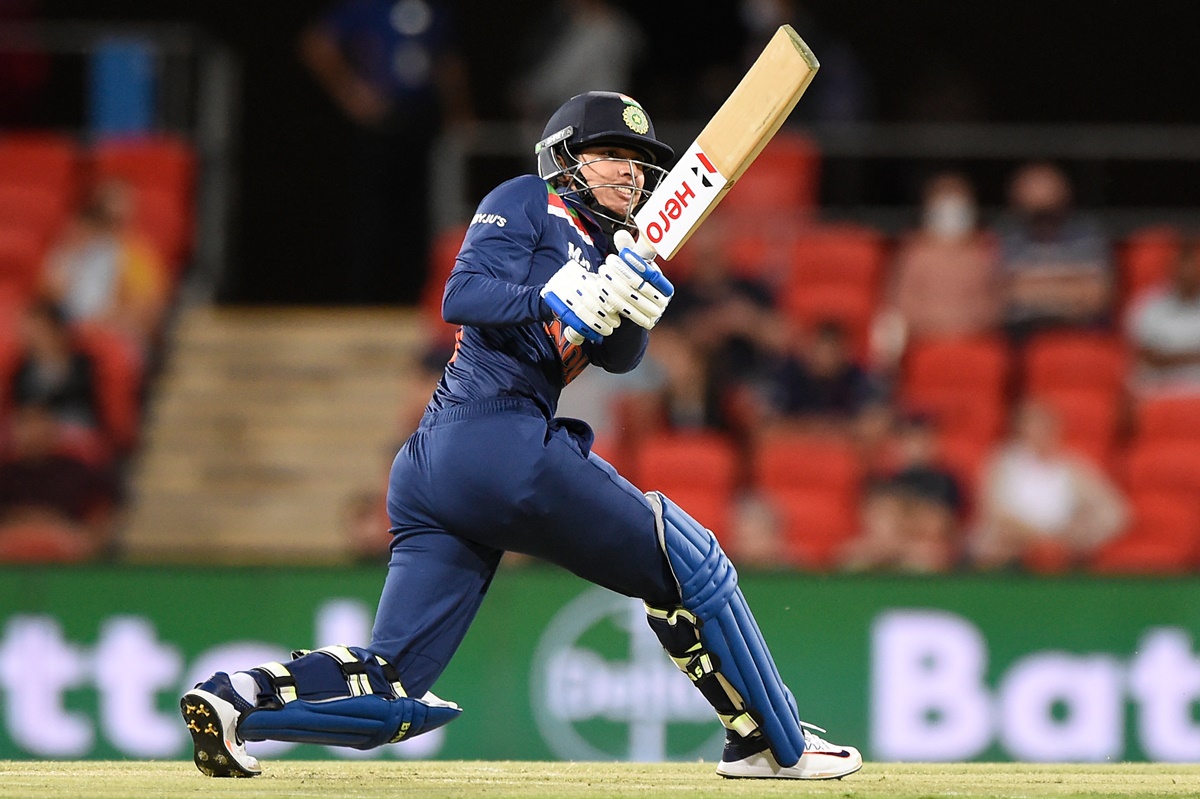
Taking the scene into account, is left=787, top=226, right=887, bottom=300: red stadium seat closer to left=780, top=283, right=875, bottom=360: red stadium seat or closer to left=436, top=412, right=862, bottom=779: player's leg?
left=780, top=283, right=875, bottom=360: red stadium seat

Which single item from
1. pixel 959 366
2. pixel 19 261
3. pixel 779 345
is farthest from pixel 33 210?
pixel 959 366

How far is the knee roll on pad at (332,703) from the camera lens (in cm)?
459

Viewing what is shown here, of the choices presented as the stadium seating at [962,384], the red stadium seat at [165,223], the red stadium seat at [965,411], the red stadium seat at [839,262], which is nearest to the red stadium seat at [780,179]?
the red stadium seat at [839,262]

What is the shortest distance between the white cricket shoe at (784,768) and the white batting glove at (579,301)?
1.39 m

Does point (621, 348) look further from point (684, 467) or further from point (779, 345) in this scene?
point (779, 345)

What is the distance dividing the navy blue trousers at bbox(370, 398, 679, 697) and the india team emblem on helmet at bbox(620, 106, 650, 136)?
0.78m

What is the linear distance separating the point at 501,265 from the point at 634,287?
387 millimetres

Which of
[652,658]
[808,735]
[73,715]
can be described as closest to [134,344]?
[73,715]

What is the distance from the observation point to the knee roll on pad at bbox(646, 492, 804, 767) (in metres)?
4.85

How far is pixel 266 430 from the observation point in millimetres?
11453

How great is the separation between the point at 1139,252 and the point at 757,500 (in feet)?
10.2

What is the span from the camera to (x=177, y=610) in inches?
328

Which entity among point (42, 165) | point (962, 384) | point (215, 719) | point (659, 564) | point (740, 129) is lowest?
point (215, 719)

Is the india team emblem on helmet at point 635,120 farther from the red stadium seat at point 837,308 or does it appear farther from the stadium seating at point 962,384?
the red stadium seat at point 837,308
